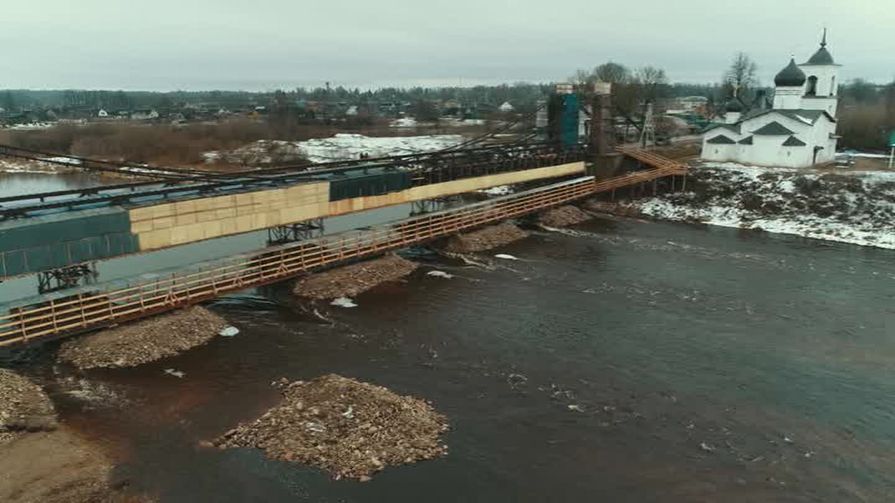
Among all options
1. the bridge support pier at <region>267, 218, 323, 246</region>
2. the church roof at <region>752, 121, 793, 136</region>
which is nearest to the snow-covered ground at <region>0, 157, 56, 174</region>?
the bridge support pier at <region>267, 218, 323, 246</region>

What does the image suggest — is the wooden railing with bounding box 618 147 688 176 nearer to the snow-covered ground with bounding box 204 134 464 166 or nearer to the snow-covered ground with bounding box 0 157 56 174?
the snow-covered ground with bounding box 204 134 464 166

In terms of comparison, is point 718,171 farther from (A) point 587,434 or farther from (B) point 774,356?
(A) point 587,434

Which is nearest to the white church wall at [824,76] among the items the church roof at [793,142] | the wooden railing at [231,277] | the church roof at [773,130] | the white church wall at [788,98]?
the white church wall at [788,98]

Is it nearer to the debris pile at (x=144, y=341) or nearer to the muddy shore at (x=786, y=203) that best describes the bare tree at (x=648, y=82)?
the muddy shore at (x=786, y=203)

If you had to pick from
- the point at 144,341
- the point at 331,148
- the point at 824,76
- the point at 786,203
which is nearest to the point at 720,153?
the point at 786,203

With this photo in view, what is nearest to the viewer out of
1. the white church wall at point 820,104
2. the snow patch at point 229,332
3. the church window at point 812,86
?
the snow patch at point 229,332

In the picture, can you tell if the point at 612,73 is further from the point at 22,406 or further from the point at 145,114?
the point at 145,114

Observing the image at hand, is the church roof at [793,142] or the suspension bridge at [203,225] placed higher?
the church roof at [793,142]

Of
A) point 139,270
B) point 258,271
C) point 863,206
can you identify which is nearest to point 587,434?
point 258,271
